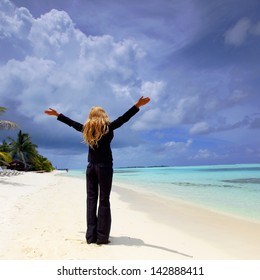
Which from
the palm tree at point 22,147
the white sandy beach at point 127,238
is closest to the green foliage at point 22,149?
the palm tree at point 22,147

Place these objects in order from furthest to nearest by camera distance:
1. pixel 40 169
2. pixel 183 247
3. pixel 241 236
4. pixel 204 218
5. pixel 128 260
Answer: pixel 40 169, pixel 204 218, pixel 241 236, pixel 183 247, pixel 128 260

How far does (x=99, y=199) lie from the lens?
531cm

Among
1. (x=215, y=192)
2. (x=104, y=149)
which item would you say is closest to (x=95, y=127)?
(x=104, y=149)

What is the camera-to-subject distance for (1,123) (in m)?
22.4

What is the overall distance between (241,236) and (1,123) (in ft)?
64.2

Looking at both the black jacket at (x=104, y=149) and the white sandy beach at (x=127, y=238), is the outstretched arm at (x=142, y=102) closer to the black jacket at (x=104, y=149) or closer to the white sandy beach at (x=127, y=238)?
the black jacket at (x=104, y=149)

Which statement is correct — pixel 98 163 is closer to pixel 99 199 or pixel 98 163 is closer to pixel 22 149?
pixel 99 199

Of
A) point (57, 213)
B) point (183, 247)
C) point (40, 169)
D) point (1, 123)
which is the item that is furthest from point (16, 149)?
point (183, 247)

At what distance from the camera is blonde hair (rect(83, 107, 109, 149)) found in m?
5.18

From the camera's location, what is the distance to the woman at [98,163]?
520cm

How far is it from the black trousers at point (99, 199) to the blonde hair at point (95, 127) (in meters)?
0.42

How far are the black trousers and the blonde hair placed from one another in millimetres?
420

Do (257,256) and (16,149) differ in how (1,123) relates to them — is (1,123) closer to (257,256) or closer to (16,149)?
(257,256)

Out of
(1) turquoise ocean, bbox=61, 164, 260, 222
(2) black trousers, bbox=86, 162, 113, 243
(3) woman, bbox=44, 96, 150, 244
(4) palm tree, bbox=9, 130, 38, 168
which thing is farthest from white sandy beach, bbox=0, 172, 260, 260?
(4) palm tree, bbox=9, 130, 38, 168
